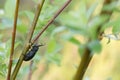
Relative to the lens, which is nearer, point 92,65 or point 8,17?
point 8,17

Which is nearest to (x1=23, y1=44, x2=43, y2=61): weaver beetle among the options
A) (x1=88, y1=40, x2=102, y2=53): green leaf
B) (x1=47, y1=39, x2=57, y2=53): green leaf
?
(x1=88, y1=40, x2=102, y2=53): green leaf

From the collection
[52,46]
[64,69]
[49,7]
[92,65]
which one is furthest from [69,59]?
[49,7]

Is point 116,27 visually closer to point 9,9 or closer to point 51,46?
point 9,9

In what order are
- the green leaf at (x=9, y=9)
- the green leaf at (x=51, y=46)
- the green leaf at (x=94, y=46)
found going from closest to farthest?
the green leaf at (x=94, y=46), the green leaf at (x=9, y=9), the green leaf at (x=51, y=46)

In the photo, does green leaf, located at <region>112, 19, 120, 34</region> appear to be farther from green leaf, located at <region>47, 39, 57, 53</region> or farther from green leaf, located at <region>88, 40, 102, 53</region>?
green leaf, located at <region>47, 39, 57, 53</region>

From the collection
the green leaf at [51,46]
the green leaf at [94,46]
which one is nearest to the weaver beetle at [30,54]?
the green leaf at [94,46]

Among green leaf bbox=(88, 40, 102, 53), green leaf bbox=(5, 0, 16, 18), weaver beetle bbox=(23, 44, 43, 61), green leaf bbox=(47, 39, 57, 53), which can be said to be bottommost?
green leaf bbox=(47, 39, 57, 53)

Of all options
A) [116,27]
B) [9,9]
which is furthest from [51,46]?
[116,27]

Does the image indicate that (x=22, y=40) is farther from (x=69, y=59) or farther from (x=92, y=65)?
(x=69, y=59)

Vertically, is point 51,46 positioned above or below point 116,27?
below

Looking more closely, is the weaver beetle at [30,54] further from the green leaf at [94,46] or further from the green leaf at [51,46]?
the green leaf at [51,46]

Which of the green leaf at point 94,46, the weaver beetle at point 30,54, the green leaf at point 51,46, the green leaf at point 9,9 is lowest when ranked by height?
the green leaf at point 51,46
